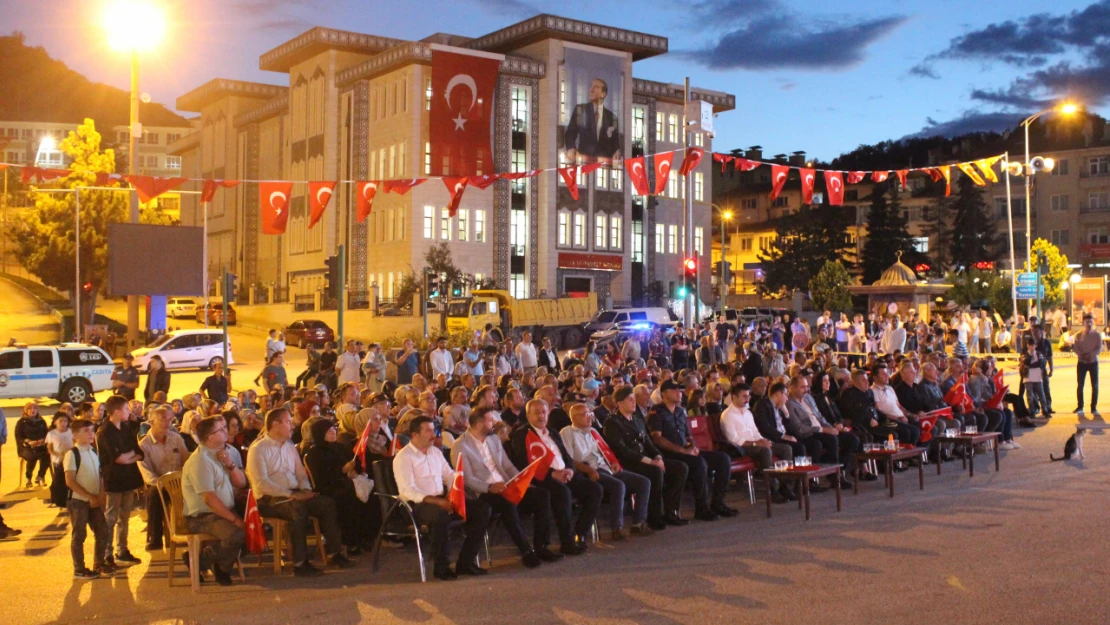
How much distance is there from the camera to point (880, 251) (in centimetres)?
7469

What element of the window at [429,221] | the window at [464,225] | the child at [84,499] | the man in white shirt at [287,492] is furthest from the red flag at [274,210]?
the window at [464,225]

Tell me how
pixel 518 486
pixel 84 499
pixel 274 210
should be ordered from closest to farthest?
pixel 84 499 → pixel 518 486 → pixel 274 210

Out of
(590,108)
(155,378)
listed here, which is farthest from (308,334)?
(155,378)

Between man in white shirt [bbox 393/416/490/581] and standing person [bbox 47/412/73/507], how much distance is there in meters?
Result: 2.94

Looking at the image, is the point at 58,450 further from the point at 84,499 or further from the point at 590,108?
the point at 590,108

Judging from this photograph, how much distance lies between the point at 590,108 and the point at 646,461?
4767 centimetres

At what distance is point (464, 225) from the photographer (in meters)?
54.5

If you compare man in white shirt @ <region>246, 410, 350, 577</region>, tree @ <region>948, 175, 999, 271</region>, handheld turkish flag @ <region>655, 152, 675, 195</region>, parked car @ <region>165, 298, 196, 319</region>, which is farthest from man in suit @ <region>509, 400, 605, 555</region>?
tree @ <region>948, 175, 999, 271</region>

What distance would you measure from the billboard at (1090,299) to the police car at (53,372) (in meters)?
33.9

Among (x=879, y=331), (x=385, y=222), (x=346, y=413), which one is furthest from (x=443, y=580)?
(x=385, y=222)

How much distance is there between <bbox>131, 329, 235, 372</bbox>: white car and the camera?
33.8 metres

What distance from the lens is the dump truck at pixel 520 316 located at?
4166cm

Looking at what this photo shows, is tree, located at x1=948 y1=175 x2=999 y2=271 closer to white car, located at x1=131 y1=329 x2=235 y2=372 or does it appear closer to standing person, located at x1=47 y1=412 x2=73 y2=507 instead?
white car, located at x1=131 y1=329 x2=235 y2=372

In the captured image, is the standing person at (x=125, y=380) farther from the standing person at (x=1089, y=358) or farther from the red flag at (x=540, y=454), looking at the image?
the standing person at (x=1089, y=358)
